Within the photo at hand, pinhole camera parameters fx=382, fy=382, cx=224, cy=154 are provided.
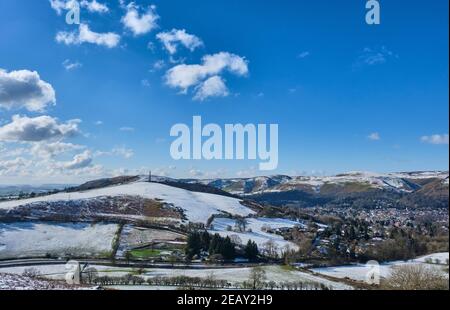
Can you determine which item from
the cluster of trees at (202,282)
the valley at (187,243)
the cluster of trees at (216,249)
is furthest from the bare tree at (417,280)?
the cluster of trees at (216,249)

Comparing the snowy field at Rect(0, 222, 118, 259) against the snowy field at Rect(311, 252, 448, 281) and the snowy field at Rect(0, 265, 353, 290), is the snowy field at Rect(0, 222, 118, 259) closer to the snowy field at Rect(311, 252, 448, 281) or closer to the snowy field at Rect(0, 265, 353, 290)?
the snowy field at Rect(0, 265, 353, 290)

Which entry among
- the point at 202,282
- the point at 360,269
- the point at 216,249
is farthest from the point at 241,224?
the point at 202,282

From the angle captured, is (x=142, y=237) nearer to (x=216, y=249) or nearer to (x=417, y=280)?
(x=216, y=249)

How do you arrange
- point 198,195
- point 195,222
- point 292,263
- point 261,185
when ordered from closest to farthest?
point 292,263
point 195,222
point 198,195
point 261,185

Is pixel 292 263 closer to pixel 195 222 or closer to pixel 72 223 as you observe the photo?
pixel 195 222

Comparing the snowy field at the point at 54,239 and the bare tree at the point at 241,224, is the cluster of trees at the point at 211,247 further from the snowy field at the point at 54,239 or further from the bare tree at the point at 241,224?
the bare tree at the point at 241,224
